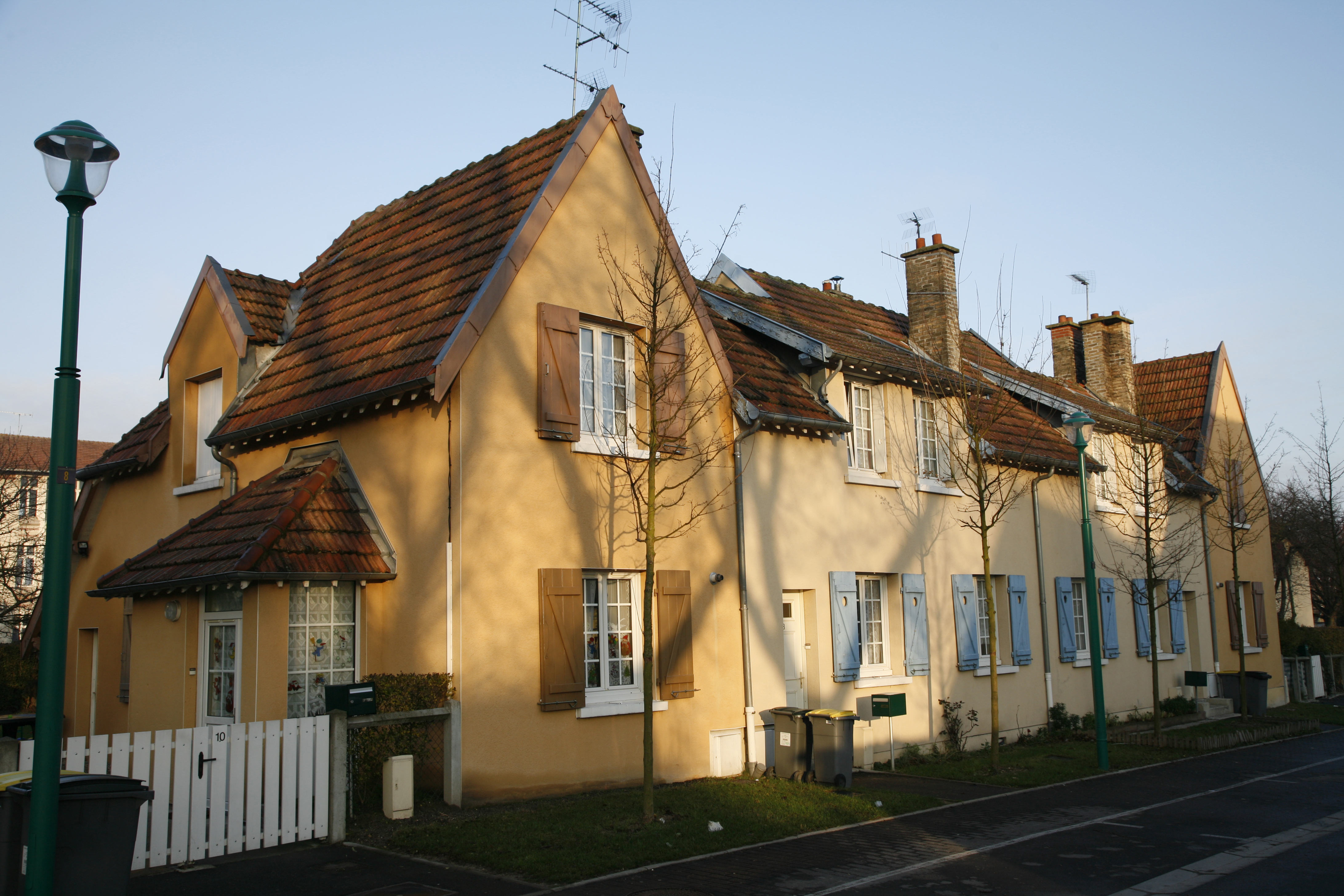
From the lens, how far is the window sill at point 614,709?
12609 mm

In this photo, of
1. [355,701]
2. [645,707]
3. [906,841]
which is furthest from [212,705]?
[906,841]

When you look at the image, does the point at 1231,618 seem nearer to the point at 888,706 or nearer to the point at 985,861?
the point at 888,706

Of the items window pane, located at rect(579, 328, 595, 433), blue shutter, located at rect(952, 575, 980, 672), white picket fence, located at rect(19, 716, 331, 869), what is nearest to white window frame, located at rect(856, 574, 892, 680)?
blue shutter, located at rect(952, 575, 980, 672)

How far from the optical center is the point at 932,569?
59.7 ft

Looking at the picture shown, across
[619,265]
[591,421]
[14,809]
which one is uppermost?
[619,265]

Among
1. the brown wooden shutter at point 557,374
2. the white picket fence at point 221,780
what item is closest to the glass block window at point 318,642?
the white picket fence at point 221,780

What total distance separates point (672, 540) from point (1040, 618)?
9345 millimetres

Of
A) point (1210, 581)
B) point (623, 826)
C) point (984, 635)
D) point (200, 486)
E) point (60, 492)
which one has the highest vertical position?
point (200, 486)

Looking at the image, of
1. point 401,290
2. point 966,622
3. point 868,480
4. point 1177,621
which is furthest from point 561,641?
point 1177,621

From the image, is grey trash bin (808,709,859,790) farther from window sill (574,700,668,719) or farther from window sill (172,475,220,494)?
window sill (172,475,220,494)

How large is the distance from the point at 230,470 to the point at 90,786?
341 inches

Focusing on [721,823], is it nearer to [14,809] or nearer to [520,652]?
[520,652]

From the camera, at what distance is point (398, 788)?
429 inches

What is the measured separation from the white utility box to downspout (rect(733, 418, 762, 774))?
5.23m
